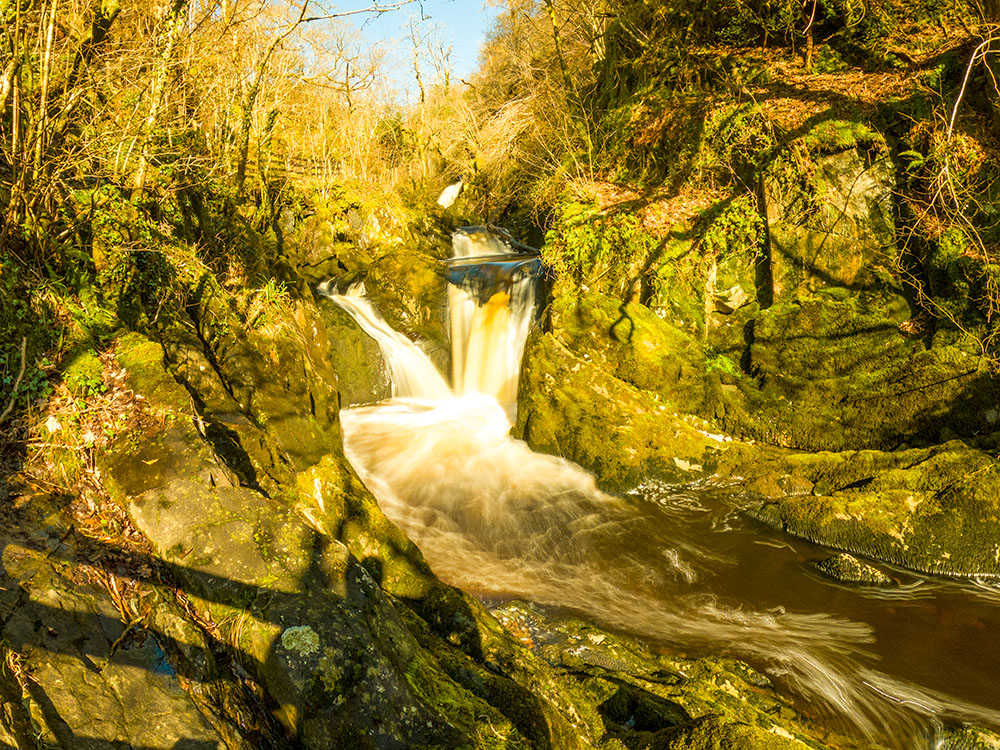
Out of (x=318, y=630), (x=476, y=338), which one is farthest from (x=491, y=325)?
(x=318, y=630)

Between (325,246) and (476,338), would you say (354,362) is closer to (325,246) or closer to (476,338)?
(476,338)

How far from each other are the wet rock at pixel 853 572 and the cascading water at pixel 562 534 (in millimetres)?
267

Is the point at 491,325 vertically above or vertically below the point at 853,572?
above

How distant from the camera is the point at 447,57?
1078 inches

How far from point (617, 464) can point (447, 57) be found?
2598cm

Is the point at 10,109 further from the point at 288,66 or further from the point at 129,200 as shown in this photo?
the point at 288,66

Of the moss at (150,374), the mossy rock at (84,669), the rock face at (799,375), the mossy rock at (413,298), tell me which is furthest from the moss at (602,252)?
the mossy rock at (84,669)

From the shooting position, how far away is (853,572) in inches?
235

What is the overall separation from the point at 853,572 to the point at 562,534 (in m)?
3.16

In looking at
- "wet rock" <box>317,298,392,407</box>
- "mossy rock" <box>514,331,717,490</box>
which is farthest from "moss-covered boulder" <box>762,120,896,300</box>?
"wet rock" <box>317,298,392,407</box>

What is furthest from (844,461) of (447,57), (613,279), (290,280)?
(447,57)

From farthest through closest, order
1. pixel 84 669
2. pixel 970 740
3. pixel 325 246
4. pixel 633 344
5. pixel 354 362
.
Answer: pixel 325 246 → pixel 354 362 → pixel 633 344 → pixel 970 740 → pixel 84 669

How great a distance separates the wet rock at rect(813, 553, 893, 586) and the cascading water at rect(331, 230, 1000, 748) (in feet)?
0.88

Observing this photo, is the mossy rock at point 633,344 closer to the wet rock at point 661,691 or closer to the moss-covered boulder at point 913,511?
the moss-covered boulder at point 913,511
